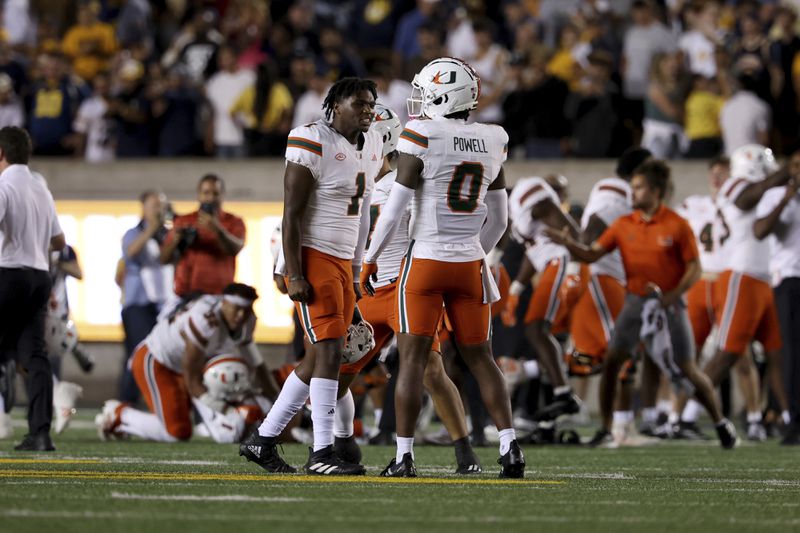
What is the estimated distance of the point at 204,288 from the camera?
12281mm

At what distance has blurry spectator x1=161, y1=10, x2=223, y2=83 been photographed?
738 inches

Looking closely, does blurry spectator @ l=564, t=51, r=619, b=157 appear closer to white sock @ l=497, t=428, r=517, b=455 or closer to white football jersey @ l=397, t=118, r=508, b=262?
white football jersey @ l=397, t=118, r=508, b=262

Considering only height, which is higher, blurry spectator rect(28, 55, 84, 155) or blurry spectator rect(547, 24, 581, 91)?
blurry spectator rect(547, 24, 581, 91)

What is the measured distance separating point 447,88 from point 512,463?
1802 millimetres

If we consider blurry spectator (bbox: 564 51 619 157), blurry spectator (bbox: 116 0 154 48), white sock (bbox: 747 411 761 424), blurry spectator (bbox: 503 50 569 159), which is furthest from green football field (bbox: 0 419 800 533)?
blurry spectator (bbox: 116 0 154 48)

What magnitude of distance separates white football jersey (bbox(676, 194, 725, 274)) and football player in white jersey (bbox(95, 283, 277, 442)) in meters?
4.00

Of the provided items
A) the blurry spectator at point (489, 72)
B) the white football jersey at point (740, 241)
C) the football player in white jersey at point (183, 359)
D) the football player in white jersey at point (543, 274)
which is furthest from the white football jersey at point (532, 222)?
the blurry spectator at point (489, 72)

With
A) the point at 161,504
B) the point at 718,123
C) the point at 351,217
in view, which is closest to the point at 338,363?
the point at 351,217

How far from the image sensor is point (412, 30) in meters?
18.8

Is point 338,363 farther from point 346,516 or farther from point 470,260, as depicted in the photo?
point 346,516

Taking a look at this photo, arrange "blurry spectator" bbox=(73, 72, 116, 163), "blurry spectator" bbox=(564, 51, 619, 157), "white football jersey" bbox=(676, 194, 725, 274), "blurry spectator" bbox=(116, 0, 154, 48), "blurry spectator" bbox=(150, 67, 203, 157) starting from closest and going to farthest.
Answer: "white football jersey" bbox=(676, 194, 725, 274), "blurry spectator" bbox=(564, 51, 619, 157), "blurry spectator" bbox=(150, 67, 203, 157), "blurry spectator" bbox=(73, 72, 116, 163), "blurry spectator" bbox=(116, 0, 154, 48)

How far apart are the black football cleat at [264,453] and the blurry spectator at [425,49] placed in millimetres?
A: 9696

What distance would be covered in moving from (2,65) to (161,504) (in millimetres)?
13819

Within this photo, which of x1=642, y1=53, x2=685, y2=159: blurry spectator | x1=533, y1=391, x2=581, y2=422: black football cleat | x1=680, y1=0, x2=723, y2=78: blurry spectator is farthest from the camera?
x1=680, y1=0, x2=723, y2=78: blurry spectator
